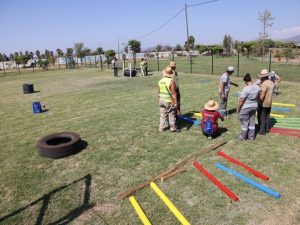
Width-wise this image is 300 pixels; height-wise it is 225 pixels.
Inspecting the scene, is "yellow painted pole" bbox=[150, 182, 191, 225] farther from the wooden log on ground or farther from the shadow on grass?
the shadow on grass

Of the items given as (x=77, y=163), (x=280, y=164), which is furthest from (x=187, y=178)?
(x=77, y=163)

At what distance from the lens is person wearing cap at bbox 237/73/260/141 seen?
19.3 ft

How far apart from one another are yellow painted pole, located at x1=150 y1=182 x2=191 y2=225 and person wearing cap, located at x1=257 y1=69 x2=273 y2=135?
367cm

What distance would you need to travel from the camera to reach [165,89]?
6.71m

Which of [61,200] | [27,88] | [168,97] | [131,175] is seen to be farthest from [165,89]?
[27,88]

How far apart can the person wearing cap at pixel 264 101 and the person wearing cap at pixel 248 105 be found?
1.49ft

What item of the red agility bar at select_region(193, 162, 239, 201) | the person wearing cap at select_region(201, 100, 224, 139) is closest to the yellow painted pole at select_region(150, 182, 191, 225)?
the red agility bar at select_region(193, 162, 239, 201)

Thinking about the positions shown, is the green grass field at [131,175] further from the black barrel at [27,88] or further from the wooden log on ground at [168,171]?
the black barrel at [27,88]

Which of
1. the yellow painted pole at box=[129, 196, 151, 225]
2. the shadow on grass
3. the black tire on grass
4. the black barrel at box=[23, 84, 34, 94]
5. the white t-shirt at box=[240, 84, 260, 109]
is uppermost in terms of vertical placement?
the white t-shirt at box=[240, 84, 260, 109]

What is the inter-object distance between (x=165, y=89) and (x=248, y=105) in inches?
83.1

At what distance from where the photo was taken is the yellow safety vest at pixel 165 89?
6641mm

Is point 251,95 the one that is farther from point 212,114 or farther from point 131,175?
point 131,175

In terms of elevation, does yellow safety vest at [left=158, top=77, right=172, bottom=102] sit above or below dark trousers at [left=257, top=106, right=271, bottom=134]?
above

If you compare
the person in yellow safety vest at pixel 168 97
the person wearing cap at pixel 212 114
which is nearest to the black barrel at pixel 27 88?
the person in yellow safety vest at pixel 168 97
